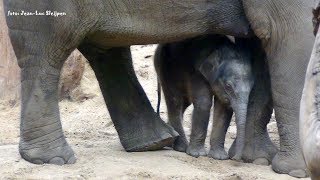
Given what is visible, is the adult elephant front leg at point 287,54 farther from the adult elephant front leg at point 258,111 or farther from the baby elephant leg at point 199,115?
the baby elephant leg at point 199,115

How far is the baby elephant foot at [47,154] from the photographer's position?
5.42 m

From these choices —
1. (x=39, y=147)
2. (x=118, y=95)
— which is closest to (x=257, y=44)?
(x=118, y=95)

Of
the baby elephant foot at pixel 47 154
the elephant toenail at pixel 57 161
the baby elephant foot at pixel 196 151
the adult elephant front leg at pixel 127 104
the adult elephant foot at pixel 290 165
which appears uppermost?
the adult elephant front leg at pixel 127 104

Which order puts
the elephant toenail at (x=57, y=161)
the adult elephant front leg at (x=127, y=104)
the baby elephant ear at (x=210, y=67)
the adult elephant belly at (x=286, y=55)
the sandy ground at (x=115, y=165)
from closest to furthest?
the sandy ground at (x=115, y=165) → the adult elephant belly at (x=286, y=55) → the elephant toenail at (x=57, y=161) → the baby elephant ear at (x=210, y=67) → the adult elephant front leg at (x=127, y=104)

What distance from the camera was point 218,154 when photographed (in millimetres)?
Result: 5762

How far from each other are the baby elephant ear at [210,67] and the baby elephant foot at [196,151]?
0.42 metres

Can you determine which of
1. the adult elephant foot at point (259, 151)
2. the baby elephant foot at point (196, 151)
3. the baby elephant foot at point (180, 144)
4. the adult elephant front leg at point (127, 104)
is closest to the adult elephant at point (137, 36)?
the adult elephant foot at point (259, 151)

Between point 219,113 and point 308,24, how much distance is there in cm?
85

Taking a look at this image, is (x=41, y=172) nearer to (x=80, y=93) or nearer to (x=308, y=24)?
(x=308, y=24)

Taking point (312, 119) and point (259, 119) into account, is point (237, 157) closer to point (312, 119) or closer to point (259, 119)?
point (259, 119)

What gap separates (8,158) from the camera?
5.52m

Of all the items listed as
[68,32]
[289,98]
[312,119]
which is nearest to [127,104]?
[68,32]

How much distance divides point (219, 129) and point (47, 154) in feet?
3.56

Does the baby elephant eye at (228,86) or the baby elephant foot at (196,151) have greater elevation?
the baby elephant eye at (228,86)
